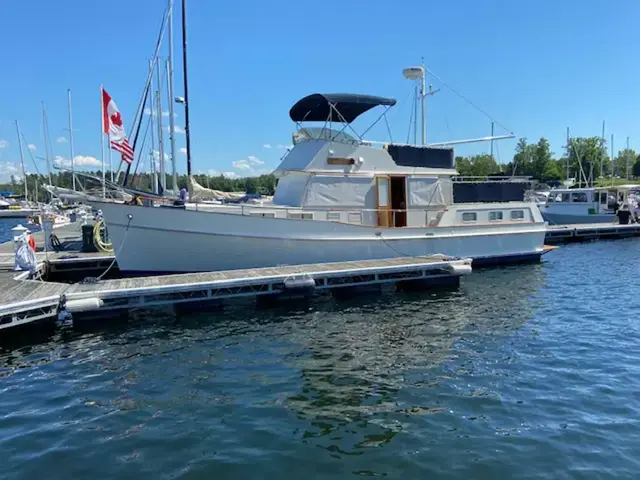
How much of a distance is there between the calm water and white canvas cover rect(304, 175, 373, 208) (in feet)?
15.3

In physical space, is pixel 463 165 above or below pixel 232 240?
above

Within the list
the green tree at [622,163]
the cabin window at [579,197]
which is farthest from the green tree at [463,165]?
the cabin window at [579,197]

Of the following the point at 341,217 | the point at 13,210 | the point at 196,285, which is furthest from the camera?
the point at 13,210

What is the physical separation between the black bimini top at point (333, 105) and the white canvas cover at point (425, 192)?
2746 millimetres

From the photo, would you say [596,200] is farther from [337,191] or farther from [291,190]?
[291,190]

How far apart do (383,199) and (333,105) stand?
342 cm

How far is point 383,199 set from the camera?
53.1ft

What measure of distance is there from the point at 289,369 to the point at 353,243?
7.48 meters

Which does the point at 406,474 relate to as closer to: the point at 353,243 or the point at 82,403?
the point at 82,403

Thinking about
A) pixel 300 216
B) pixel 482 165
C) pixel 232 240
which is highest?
pixel 482 165

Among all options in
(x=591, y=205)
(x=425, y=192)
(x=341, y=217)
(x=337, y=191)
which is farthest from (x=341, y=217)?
(x=591, y=205)

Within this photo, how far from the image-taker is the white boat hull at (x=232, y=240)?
13.5 meters

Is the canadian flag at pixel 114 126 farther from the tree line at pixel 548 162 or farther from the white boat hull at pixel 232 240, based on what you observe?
the tree line at pixel 548 162

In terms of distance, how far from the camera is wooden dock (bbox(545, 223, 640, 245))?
28067 millimetres
